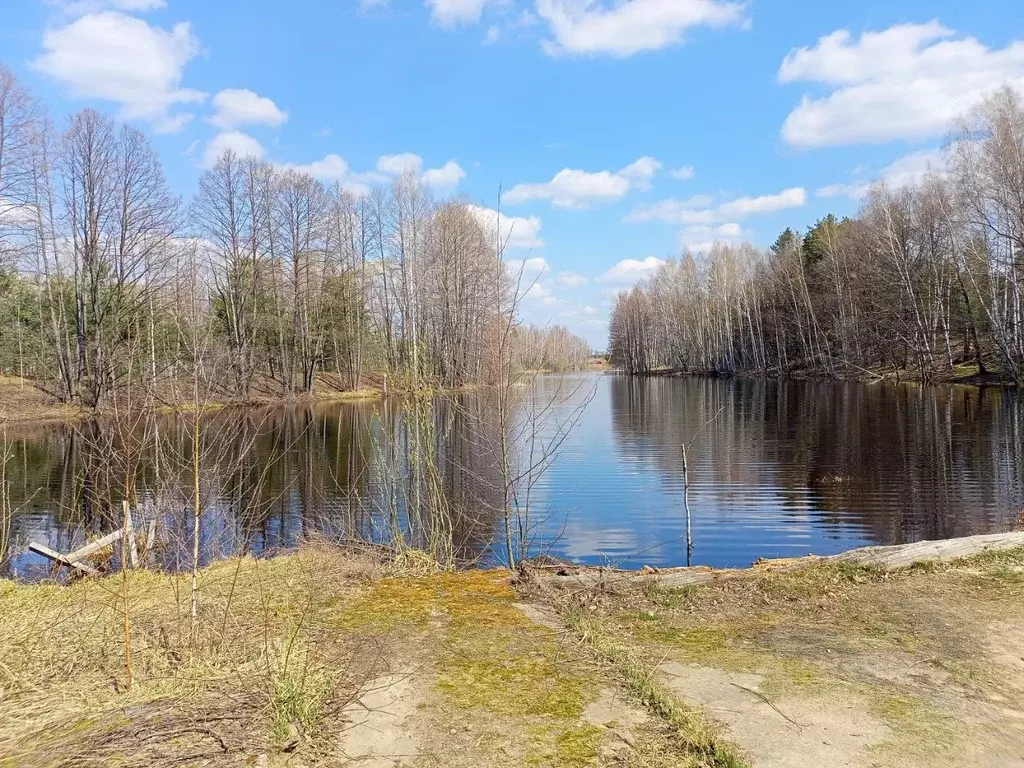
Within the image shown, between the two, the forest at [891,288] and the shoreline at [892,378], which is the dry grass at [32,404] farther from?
the forest at [891,288]

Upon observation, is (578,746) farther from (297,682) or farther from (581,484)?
(581,484)

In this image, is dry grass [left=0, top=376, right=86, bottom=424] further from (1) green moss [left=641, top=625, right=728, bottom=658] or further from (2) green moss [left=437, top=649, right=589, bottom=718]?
→ (1) green moss [left=641, top=625, right=728, bottom=658]

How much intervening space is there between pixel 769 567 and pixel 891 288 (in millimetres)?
45477

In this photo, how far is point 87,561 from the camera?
8.91m

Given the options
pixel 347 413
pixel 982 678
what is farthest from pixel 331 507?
pixel 347 413

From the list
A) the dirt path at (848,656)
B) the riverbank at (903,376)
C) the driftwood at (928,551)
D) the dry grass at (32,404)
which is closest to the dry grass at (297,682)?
the dirt path at (848,656)

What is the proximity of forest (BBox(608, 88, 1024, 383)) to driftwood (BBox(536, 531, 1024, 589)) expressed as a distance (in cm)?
3060

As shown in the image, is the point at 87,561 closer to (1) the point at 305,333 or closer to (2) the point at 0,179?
(2) the point at 0,179

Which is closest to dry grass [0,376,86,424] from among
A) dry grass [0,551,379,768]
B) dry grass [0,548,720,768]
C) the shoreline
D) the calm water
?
the calm water

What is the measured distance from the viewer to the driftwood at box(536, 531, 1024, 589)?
598 centimetres

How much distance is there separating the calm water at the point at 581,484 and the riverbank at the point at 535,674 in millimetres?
1011

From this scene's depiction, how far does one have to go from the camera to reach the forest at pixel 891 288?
31375 millimetres

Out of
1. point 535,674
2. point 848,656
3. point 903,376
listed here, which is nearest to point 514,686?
point 535,674

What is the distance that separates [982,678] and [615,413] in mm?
29125
